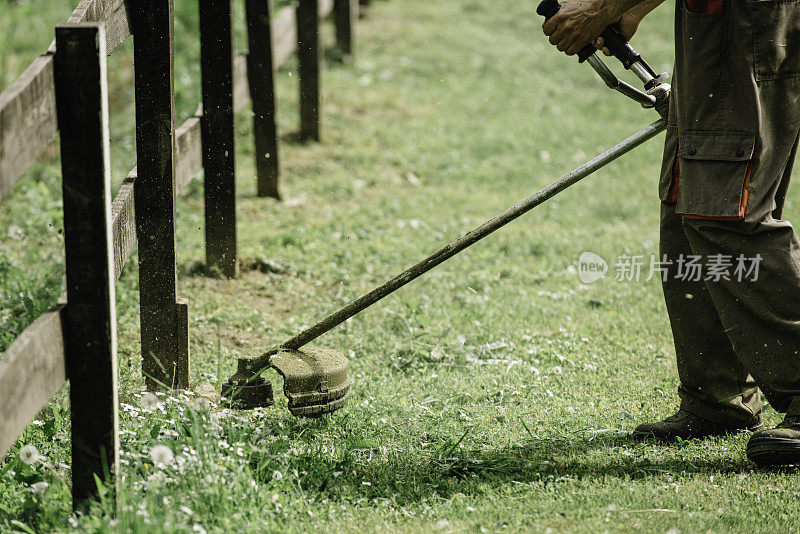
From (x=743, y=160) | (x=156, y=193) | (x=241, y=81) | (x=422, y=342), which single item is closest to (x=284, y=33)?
(x=241, y=81)

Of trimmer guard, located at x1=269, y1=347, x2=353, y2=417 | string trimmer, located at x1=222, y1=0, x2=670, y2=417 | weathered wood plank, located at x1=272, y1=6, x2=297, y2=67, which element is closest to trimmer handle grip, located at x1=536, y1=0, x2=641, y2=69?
string trimmer, located at x1=222, y1=0, x2=670, y2=417

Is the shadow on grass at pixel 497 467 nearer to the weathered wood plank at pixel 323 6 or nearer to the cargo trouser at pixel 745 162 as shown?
the cargo trouser at pixel 745 162

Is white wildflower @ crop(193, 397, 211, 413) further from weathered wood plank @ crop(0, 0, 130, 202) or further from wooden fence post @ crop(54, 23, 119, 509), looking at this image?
weathered wood plank @ crop(0, 0, 130, 202)

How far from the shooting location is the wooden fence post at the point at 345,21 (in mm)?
7988

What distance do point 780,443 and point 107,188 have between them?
206 centimetres

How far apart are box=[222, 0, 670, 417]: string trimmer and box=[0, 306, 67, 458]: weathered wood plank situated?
0.74m

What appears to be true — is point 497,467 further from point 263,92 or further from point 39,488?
point 263,92

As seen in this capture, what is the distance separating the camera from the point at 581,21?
115 inches

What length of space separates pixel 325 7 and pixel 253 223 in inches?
96.5

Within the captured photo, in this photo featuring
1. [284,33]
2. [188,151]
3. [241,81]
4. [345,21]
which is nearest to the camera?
[188,151]

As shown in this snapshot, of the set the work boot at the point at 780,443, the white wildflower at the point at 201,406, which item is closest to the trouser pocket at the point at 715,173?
the work boot at the point at 780,443

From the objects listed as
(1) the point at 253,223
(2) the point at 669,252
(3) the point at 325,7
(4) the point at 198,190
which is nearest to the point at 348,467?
(2) the point at 669,252

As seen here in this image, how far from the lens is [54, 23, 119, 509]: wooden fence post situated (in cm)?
213

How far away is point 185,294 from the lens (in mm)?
4117
